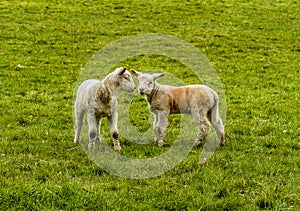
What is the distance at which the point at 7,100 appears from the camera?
12531mm

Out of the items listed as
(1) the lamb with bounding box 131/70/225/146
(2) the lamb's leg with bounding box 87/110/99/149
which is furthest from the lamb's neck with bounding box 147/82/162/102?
(2) the lamb's leg with bounding box 87/110/99/149

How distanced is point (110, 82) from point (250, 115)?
15.7ft

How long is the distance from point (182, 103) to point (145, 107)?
3.70m

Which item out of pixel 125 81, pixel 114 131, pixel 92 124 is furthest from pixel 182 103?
pixel 92 124

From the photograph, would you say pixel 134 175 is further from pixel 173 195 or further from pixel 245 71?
pixel 245 71

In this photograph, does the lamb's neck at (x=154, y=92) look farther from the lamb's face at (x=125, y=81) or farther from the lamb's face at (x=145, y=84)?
the lamb's face at (x=125, y=81)

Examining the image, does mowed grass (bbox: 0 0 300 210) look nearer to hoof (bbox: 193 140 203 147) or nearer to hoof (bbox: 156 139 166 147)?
hoof (bbox: 156 139 166 147)

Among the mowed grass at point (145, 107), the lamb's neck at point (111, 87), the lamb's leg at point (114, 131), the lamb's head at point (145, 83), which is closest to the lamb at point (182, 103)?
the lamb's head at point (145, 83)

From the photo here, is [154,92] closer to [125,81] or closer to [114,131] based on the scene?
[125,81]

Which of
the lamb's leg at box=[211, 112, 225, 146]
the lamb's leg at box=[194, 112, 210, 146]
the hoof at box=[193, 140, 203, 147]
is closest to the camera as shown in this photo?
the lamb's leg at box=[194, 112, 210, 146]

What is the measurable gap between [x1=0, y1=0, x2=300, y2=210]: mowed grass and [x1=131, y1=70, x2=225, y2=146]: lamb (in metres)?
0.44

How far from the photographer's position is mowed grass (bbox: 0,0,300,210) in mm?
6383

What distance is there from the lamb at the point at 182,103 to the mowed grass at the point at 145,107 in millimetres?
443

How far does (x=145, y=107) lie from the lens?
1249 centimetres
